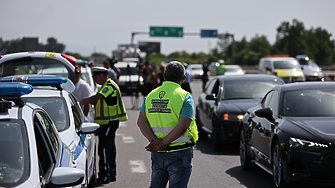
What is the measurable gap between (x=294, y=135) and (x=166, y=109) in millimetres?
2304

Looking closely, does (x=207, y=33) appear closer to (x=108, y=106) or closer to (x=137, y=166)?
(x=137, y=166)

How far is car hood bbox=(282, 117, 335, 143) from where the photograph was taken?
6.00m

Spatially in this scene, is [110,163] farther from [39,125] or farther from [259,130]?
[39,125]

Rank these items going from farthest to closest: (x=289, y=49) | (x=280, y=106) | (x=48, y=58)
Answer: (x=289, y=49) < (x=48, y=58) < (x=280, y=106)

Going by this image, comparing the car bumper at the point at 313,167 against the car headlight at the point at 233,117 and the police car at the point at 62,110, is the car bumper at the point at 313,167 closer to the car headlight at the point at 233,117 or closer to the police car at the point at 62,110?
the police car at the point at 62,110

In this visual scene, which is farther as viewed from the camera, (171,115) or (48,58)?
(48,58)

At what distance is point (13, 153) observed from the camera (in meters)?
3.55

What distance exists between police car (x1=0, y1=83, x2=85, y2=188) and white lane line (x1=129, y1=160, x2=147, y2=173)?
175 inches

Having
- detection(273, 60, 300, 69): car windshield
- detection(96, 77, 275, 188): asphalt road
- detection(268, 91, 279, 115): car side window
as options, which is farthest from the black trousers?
detection(273, 60, 300, 69): car windshield

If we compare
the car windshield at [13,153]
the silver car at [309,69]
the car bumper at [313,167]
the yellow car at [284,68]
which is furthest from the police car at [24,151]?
the silver car at [309,69]

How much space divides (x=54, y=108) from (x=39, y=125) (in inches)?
88.0

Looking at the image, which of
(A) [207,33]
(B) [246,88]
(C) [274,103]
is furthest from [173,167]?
(A) [207,33]

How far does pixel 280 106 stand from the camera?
286 inches

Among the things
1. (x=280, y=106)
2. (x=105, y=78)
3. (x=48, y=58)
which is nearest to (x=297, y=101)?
(x=280, y=106)
